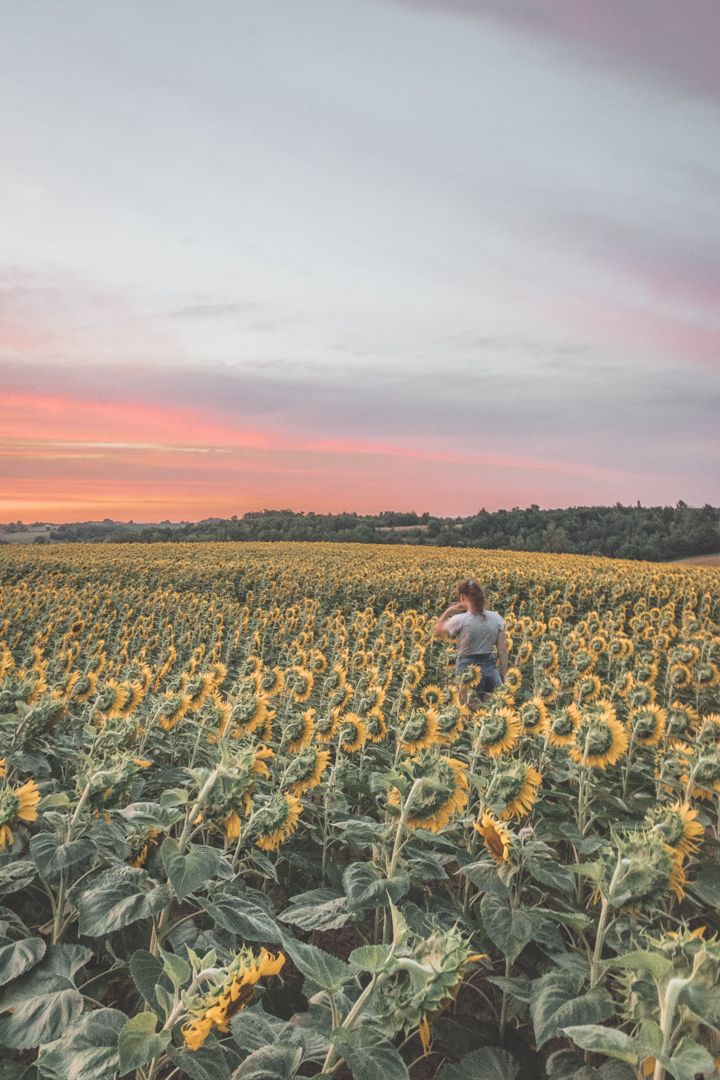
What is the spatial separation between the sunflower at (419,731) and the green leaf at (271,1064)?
114 inches

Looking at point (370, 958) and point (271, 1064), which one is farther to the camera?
point (271, 1064)

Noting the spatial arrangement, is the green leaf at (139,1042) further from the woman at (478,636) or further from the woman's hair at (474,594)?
the woman's hair at (474,594)

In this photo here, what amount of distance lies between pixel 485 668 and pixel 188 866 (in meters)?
8.15

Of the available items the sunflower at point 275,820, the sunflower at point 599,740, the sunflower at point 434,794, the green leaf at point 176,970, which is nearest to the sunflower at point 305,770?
the sunflower at point 275,820

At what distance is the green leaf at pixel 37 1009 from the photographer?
258 centimetres

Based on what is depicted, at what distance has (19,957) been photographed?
9.34ft

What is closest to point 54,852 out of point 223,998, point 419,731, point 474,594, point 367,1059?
point 223,998

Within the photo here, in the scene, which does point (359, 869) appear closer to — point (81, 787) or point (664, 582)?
point (81, 787)

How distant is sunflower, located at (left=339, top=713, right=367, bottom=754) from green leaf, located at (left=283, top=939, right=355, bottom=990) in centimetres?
323

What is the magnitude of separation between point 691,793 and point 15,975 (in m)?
3.96

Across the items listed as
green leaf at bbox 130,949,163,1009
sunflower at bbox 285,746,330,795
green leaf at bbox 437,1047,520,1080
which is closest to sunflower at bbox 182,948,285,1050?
green leaf at bbox 130,949,163,1009

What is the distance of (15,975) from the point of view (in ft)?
9.02

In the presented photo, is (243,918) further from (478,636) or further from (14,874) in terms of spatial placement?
(478,636)

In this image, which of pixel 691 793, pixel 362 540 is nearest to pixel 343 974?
pixel 691 793
